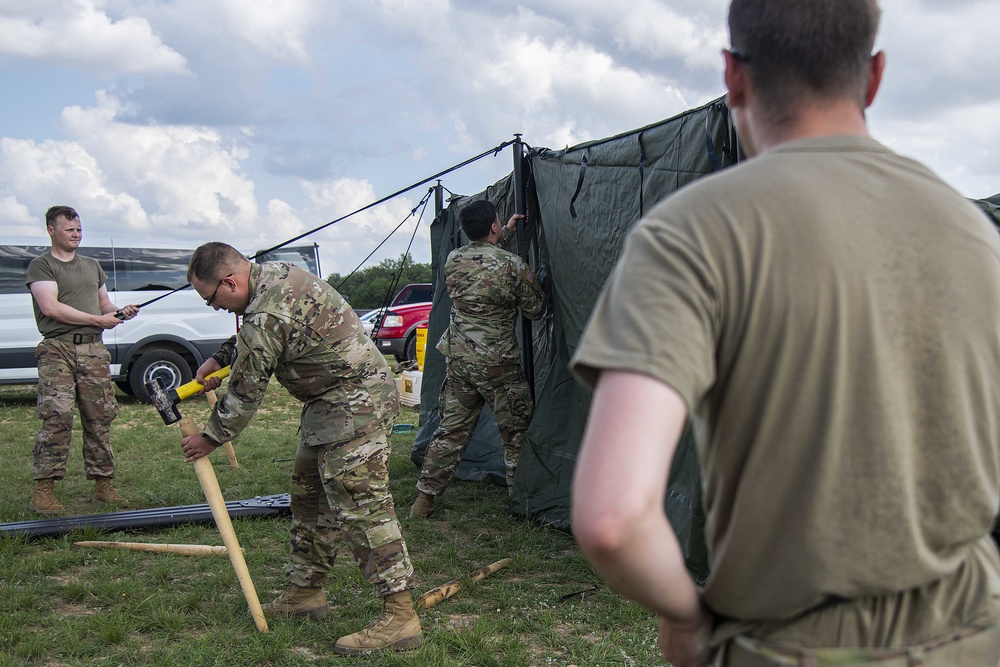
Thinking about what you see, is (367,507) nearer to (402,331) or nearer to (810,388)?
(810,388)

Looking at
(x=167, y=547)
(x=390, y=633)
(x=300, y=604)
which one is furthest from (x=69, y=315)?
(x=390, y=633)

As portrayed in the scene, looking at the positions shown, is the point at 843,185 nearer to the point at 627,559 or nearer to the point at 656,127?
the point at 627,559

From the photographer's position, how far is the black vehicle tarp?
4.04 m

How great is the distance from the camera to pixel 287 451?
812 cm

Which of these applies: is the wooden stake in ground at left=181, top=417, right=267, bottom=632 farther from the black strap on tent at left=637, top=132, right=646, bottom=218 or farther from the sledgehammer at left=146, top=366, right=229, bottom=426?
the black strap on tent at left=637, top=132, right=646, bottom=218

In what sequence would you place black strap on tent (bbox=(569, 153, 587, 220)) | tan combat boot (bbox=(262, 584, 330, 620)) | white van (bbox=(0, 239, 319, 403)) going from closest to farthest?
tan combat boot (bbox=(262, 584, 330, 620)) < black strap on tent (bbox=(569, 153, 587, 220)) < white van (bbox=(0, 239, 319, 403))

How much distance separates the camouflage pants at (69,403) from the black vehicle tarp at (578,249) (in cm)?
275

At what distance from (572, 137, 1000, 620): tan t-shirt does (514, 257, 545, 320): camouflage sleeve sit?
4.37m

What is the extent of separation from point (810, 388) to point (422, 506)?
494 centimetres

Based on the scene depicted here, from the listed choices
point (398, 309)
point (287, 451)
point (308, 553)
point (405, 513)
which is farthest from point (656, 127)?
point (398, 309)

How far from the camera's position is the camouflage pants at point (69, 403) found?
5801 mm

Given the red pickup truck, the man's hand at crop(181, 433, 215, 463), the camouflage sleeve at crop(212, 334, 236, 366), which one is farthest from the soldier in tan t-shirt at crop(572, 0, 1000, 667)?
the red pickup truck

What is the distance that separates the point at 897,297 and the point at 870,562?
1.06ft

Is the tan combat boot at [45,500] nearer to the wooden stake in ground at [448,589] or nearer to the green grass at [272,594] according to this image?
the green grass at [272,594]
